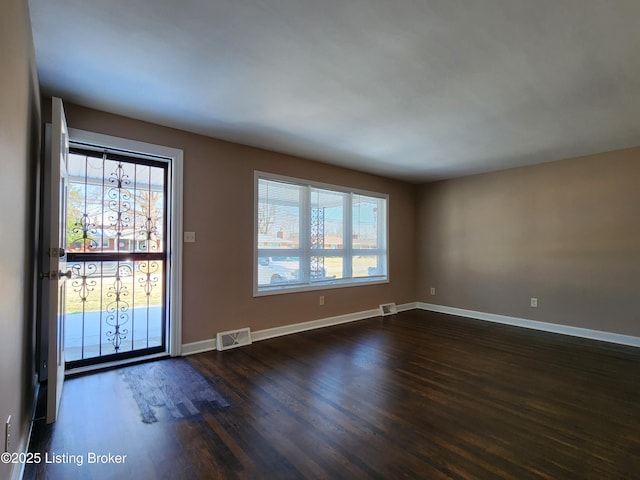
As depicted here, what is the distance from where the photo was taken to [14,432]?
1586 mm

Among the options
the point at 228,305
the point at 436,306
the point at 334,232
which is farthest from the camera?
the point at 436,306

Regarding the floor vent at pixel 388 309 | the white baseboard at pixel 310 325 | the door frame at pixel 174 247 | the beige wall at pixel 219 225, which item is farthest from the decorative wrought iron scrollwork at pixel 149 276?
the floor vent at pixel 388 309

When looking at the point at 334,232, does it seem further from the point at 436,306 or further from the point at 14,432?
the point at 14,432

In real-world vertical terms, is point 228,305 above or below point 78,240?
below

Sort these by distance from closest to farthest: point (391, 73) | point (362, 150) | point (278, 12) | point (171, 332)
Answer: point (278, 12), point (391, 73), point (171, 332), point (362, 150)

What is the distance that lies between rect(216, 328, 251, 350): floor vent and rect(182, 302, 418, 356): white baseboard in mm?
81

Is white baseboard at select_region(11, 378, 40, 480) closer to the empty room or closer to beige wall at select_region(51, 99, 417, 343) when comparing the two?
the empty room

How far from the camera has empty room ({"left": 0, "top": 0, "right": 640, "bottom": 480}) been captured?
1785 millimetres

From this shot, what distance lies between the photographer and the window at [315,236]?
13.8ft

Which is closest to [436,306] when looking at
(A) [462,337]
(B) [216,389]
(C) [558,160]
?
(A) [462,337]

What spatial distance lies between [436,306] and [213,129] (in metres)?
4.73

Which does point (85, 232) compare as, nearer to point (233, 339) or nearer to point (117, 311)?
point (117, 311)

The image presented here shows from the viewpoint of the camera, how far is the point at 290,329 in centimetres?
438

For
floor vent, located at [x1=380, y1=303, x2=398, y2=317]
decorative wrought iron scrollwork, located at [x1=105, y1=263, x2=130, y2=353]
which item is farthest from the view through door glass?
floor vent, located at [x1=380, y1=303, x2=398, y2=317]
